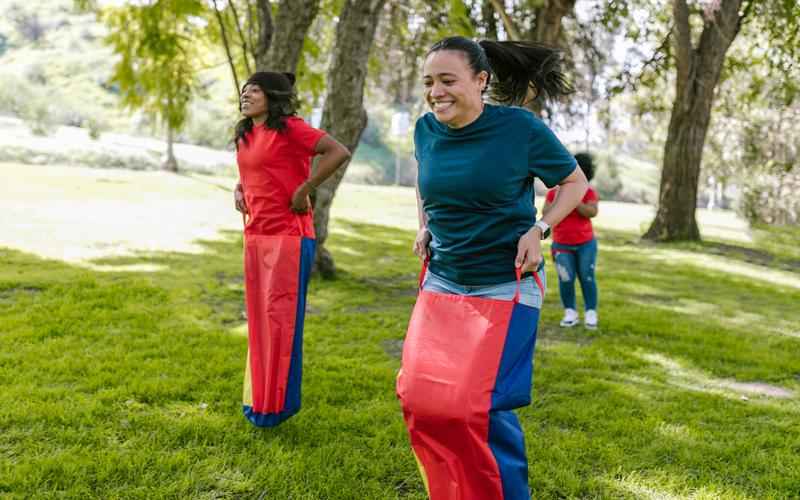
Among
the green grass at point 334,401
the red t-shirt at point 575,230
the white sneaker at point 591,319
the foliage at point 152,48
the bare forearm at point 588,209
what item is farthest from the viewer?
the foliage at point 152,48

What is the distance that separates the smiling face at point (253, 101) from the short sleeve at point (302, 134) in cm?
17

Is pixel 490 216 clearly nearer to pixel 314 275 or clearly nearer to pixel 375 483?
pixel 375 483

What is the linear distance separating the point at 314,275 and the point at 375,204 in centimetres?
1658

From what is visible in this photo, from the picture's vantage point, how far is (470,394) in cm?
270

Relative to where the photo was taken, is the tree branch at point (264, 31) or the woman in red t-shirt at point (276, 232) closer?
the woman in red t-shirt at point (276, 232)

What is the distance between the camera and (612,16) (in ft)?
49.9

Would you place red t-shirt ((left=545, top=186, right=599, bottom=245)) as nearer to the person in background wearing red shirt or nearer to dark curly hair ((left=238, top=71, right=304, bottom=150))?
the person in background wearing red shirt

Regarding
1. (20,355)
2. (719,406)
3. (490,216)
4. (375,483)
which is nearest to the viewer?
(490,216)

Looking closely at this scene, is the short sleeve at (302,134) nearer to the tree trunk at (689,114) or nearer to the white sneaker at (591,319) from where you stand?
the white sneaker at (591,319)

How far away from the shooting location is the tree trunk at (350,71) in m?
9.22

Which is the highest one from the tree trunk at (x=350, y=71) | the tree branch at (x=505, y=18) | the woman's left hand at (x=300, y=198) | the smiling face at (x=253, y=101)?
the tree branch at (x=505, y=18)

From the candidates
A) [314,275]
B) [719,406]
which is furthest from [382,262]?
[719,406]

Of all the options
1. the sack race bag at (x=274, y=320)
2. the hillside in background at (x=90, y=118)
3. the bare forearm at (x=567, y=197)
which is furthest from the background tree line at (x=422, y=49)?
the hillside in background at (x=90, y=118)

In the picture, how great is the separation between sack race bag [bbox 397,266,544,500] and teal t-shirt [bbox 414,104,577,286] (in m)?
0.15
